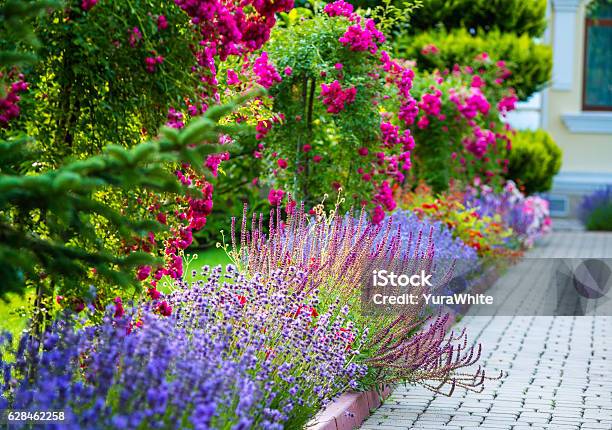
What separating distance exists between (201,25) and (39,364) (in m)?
1.83

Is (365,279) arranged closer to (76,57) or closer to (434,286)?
(434,286)

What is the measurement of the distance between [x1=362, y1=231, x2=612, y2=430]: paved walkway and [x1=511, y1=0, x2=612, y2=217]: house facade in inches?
366

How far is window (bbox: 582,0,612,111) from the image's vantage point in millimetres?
20172

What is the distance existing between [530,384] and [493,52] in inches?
394

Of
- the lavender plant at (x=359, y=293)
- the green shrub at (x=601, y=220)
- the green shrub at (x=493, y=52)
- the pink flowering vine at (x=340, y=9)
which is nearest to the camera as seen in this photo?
the lavender plant at (x=359, y=293)

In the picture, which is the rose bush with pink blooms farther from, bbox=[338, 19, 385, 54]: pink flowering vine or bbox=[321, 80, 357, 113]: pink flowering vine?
bbox=[321, 80, 357, 113]: pink flowering vine

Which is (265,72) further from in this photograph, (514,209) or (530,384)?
(514,209)

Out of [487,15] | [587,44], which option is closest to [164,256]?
[487,15]

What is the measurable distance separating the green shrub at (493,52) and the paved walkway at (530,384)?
611 cm

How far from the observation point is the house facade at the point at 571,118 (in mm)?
19625

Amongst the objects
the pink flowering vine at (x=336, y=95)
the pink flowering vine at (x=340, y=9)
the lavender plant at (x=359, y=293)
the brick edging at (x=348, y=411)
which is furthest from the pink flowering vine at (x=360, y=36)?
the brick edging at (x=348, y=411)

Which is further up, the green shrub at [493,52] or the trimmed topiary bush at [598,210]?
the green shrub at [493,52]

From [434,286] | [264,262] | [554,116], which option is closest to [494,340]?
[434,286]

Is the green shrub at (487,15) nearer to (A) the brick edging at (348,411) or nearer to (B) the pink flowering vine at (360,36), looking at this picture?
(B) the pink flowering vine at (360,36)
